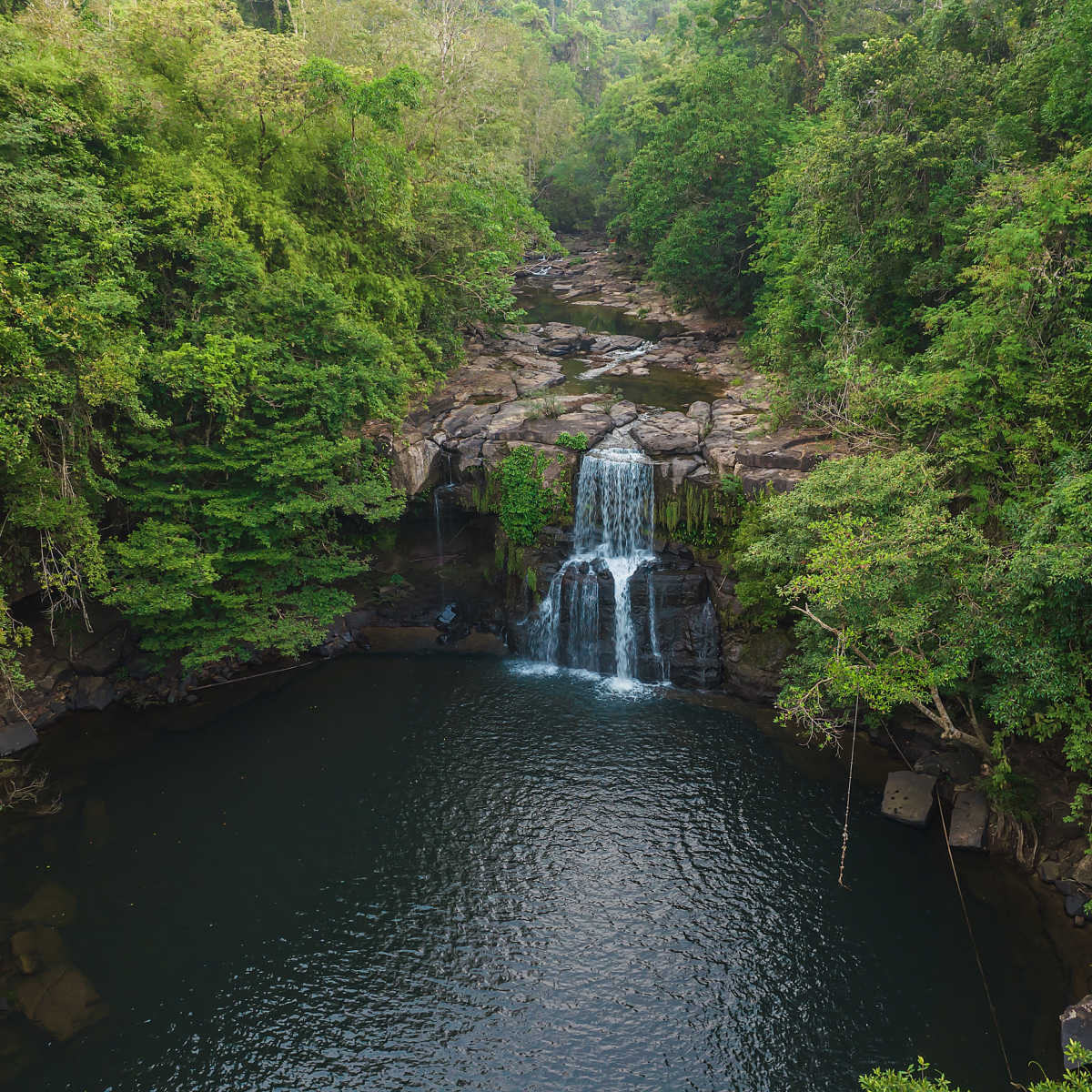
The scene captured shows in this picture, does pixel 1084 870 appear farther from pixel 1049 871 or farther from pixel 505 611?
pixel 505 611

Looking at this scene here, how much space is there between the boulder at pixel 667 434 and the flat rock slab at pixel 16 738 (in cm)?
1885

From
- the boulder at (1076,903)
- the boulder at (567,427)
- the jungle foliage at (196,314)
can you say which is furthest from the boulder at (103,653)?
the boulder at (1076,903)

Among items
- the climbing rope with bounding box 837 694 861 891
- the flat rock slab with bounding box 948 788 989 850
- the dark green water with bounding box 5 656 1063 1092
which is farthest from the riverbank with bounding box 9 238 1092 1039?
the climbing rope with bounding box 837 694 861 891

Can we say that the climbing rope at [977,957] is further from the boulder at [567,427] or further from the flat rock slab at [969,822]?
the boulder at [567,427]

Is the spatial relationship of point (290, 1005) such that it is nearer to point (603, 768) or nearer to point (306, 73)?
point (603, 768)

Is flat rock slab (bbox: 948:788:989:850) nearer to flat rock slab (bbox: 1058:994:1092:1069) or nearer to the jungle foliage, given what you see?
flat rock slab (bbox: 1058:994:1092:1069)

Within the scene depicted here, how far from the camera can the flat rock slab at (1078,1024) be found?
10672 mm

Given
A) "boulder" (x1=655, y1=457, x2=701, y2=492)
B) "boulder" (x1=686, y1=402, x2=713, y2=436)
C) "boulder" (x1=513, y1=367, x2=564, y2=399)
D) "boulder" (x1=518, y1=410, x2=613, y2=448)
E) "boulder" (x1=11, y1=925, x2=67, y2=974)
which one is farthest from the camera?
"boulder" (x1=513, y1=367, x2=564, y2=399)

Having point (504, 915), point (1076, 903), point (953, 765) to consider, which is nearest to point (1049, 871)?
point (1076, 903)

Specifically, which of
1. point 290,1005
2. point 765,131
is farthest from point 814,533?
point 765,131

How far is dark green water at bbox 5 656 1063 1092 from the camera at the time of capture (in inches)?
464

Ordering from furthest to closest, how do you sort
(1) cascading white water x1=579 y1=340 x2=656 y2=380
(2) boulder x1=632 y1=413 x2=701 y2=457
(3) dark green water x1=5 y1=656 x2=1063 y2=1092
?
(1) cascading white water x1=579 y1=340 x2=656 y2=380 → (2) boulder x1=632 y1=413 x2=701 y2=457 → (3) dark green water x1=5 y1=656 x2=1063 y2=1092

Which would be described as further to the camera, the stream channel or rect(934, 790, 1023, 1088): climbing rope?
the stream channel

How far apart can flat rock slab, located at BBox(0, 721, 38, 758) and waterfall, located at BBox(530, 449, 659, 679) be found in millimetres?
13705
